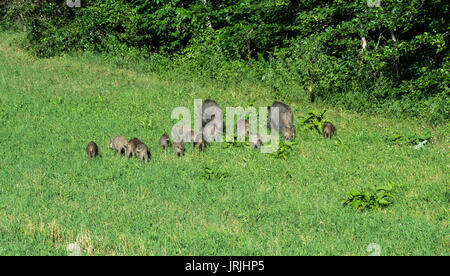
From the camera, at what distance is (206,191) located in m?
8.12

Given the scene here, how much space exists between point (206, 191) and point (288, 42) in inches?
469

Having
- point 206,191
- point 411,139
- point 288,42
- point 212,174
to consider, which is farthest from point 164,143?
point 288,42

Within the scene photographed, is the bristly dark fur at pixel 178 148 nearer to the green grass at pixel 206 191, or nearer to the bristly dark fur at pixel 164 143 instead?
the green grass at pixel 206 191

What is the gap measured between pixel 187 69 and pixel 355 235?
46.1ft

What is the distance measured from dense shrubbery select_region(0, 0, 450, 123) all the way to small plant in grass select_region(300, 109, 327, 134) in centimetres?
333

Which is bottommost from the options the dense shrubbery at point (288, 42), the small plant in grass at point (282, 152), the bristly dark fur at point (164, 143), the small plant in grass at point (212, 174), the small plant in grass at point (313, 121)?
the small plant in grass at point (212, 174)

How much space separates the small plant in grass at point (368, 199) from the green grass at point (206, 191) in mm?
130

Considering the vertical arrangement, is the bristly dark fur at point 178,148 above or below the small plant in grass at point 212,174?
above

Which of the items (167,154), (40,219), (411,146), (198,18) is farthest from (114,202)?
(198,18)

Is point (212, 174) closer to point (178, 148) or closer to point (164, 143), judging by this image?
point (178, 148)

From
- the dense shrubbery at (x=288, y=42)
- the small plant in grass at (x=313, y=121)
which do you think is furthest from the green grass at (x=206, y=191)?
the dense shrubbery at (x=288, y=42)

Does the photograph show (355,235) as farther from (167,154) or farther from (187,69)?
(187,69)

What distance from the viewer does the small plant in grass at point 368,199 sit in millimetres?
7215

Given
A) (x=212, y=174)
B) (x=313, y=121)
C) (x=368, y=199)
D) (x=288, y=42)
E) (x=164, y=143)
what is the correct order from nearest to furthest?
(x=368, y=199) → (x=212, y=174) → (x=164, y=143) → (x=313, y=121) → (x=288, y=42)
